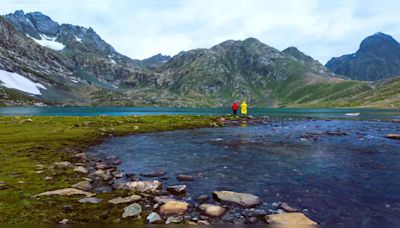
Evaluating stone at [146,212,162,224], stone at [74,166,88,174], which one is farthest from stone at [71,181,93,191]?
stone at [146,212,162,224]

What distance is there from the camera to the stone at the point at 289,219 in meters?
13.1

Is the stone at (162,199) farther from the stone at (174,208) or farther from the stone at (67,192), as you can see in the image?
the stone at (67,192)

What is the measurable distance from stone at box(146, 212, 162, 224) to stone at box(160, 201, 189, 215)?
50cm

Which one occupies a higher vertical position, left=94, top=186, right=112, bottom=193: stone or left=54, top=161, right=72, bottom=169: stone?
left=54, top=161, right=72, bottom=169: stone

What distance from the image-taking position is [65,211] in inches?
551

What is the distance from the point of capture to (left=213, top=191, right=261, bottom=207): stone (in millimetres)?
15473

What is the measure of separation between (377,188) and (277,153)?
12.4 metres

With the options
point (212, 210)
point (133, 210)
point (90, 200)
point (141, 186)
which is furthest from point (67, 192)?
point (212, 210)

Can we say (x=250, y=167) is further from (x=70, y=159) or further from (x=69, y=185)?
(x=70, y=159)

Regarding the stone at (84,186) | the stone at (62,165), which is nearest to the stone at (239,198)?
the stone at (84,186)

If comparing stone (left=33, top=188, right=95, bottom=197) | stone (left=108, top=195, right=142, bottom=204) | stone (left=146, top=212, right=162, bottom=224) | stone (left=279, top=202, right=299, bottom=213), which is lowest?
stone (left=279, top=202, right=299, bottom=213)

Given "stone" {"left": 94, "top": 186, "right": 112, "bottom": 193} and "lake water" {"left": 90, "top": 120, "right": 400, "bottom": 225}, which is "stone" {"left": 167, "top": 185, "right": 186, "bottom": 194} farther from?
"stone" {"left": 94, "top": 186, "right": 112, "bottom": 193}

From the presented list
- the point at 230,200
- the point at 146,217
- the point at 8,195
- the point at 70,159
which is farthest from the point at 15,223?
the point at 70,159

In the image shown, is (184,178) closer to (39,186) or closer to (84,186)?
(84,186)
